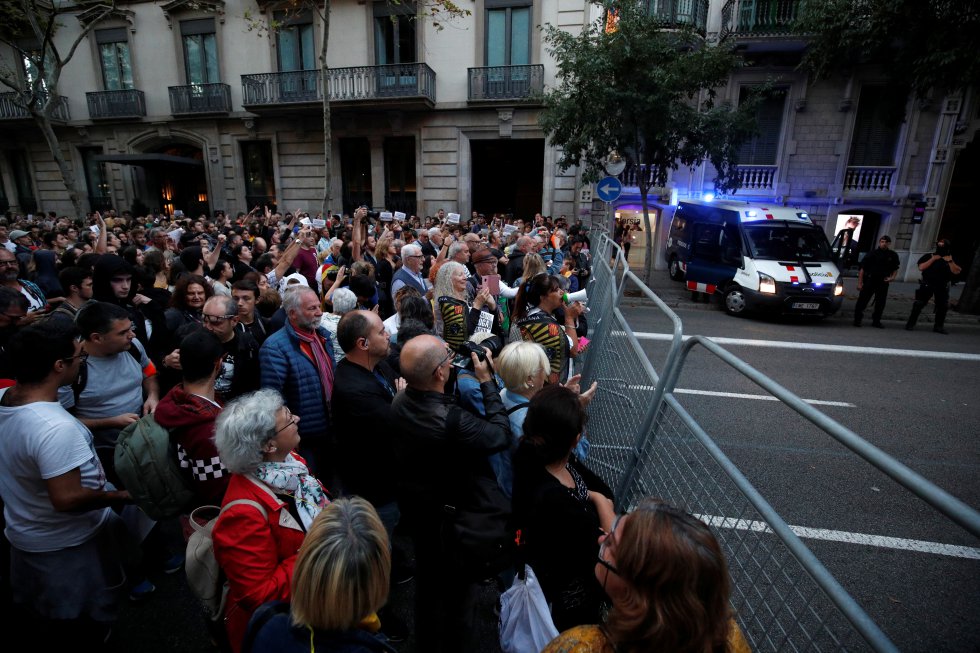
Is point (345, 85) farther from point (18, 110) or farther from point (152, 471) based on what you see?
point (152, 471)

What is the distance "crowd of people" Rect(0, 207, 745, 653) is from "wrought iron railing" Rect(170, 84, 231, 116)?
62.5 ft

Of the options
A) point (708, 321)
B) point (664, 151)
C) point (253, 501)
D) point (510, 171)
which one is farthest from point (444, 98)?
point (253, 501)

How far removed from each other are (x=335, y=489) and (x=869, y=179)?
19404 millimetres

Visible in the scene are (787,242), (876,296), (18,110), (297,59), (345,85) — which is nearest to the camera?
(876,296)

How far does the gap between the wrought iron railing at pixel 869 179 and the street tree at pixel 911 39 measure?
2.73 meters

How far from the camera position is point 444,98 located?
56.4 feet

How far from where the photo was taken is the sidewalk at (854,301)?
10.2 metres

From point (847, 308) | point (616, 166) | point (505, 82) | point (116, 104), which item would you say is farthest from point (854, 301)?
point (116, 104)

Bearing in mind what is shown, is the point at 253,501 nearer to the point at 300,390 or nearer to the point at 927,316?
the point at 300,390

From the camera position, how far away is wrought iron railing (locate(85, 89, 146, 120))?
20.0 metres

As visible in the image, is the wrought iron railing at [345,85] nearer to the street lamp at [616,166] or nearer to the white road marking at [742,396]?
the street lamp at [616,166]

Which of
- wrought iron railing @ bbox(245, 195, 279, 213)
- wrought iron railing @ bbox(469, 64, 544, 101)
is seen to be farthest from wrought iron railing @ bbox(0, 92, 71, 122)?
wrought iron railing @ bbox(469, 64, 544, 101)

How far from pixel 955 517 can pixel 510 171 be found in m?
21.5

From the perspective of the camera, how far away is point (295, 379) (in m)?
3.06
